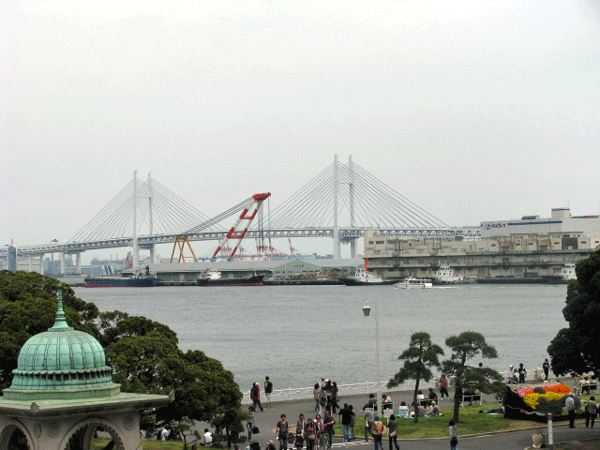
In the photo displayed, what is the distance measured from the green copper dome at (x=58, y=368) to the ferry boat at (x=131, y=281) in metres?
127

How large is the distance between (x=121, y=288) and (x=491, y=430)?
128481mm

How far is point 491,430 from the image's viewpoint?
16328 millimetres

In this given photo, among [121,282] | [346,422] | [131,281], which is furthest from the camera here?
[121,282]

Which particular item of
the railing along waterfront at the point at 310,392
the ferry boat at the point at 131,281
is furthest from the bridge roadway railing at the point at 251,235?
the railing along waterfront at the point at 310,392

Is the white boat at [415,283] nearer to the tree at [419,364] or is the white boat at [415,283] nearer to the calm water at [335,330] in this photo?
the calm water at [335,330]

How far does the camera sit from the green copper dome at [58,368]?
31.5 ft

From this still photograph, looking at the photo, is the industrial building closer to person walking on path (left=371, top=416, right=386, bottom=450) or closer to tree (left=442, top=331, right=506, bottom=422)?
tree (left=442, top=331, right=506, bottom=422)

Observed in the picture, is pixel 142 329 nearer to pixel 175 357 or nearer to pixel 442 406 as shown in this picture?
pixel 175 357

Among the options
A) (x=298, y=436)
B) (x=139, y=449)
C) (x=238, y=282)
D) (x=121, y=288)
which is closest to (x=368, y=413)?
(x=298, y=436)

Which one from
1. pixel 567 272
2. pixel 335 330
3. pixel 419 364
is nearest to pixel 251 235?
pixel 567 272

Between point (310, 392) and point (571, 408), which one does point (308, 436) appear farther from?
point (310, 392)

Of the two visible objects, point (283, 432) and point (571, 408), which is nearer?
point (283, 432)

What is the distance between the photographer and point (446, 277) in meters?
119

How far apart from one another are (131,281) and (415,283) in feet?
144
